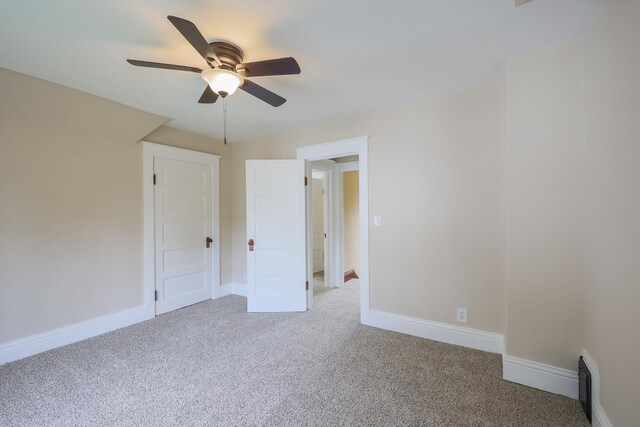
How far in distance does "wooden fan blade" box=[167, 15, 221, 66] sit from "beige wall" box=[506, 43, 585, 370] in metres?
2.03

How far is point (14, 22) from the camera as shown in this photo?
4.93ft

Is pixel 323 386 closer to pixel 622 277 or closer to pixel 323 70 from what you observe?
pixel 622 277

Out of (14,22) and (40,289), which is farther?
(40,289)

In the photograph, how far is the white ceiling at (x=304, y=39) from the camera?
1409 millimetres

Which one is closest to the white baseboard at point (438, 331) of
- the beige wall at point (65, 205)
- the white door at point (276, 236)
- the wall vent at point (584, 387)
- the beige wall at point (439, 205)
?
the beige wall at point (439, 205)

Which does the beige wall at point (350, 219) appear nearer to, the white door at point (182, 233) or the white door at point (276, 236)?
the white door at point (276, 236)

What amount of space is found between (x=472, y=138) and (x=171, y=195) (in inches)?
137

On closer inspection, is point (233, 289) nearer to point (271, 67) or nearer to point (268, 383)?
point (268, 383)

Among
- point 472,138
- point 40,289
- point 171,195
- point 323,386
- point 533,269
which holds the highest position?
point 472,138

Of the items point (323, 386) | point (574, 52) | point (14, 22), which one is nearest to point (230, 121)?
point (14, 22)

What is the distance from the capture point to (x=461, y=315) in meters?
2.44

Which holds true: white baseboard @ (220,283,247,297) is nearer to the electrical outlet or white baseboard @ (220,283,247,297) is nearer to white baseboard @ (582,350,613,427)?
the electrical outlet

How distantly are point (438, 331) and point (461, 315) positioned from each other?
10.9 inches

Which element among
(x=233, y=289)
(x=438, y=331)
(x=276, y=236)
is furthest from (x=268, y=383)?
(x=233, y=289)
